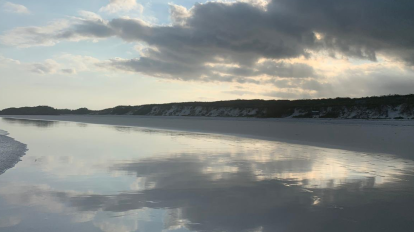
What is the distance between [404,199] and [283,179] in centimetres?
301

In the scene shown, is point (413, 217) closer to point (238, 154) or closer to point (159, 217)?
point (159, 217)

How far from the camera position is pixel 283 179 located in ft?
29.3

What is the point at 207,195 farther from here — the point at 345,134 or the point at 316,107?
the point at 316,107

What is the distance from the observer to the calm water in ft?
17.6

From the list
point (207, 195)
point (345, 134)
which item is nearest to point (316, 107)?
point (345, 134)

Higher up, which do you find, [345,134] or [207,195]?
[345,134]

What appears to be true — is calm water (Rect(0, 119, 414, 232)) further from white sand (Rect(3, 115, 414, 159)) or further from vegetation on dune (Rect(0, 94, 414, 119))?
vegetation on dune (Rect(0, 94, 414, 119))

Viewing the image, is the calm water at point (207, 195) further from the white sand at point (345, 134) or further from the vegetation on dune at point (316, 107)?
the vegetation on dune at point (316, 107)

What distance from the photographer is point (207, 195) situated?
721 cm

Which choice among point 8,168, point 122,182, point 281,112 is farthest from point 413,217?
point 281,112

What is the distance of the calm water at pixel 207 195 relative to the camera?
5.38 metres

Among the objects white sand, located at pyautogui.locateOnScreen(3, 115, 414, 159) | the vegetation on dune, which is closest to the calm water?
white sand, located at pyautogui.locateOnScreen(3, 115, 414, 159)

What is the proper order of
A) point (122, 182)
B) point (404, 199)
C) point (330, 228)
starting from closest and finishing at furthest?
point (330, 228) < point (404, 199) < point (122, 182)

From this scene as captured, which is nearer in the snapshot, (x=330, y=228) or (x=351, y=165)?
(x=330, y=228)
